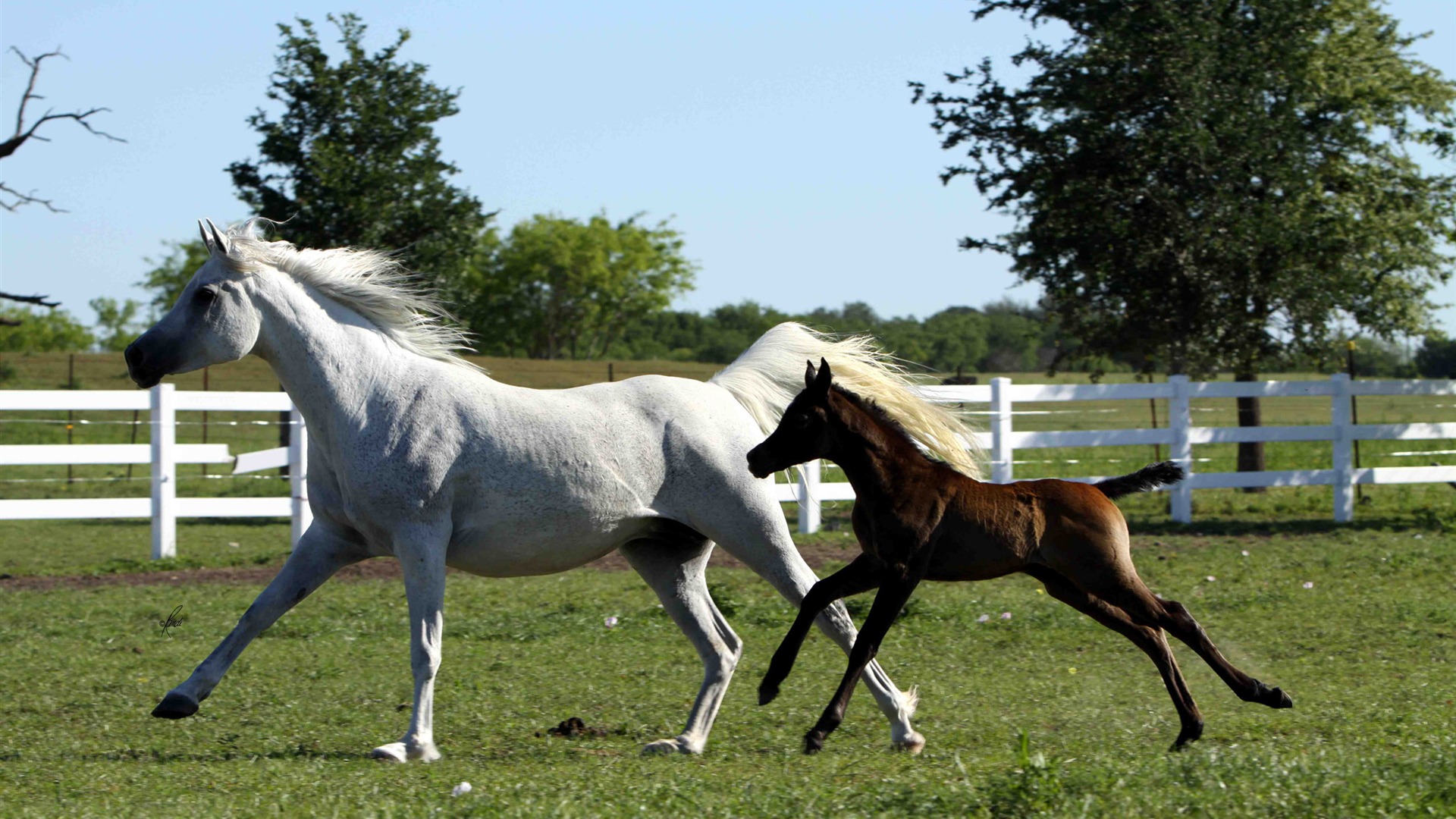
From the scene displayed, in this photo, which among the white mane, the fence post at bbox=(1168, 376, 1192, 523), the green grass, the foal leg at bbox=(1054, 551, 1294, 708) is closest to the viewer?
the green grass

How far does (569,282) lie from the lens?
54.5 metres

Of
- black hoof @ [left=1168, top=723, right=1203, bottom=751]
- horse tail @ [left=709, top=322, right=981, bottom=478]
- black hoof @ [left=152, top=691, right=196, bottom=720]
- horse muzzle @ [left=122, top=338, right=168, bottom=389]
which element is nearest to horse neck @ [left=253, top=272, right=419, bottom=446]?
horse muzzle @ [left=122, top=338, right=168, bottom=389]

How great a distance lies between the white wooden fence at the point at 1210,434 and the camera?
48.7 ft

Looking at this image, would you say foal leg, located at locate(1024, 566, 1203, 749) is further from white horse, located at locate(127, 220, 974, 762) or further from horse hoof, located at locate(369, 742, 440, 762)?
horse hoof, located at locate(369, 742, 440, 762)

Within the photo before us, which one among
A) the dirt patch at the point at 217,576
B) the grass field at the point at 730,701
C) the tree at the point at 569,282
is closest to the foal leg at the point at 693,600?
the grass field at the point at 730,701

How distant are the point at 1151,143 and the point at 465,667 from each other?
13036mm

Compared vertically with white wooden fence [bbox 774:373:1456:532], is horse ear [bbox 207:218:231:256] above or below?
above

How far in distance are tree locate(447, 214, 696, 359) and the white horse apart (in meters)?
47.1

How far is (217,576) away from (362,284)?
21.6 feet

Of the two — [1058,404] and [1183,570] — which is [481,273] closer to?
[1058,404]

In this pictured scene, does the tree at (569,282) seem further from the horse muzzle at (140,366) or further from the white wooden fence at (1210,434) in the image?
the horse muzzle at (140,366)

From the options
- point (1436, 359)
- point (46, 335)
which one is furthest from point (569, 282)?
point (1436, 359)

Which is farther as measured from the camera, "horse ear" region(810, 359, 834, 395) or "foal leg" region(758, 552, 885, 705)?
"horse ear" region(810, 359, 834, 395)

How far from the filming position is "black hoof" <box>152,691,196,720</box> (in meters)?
5.41
